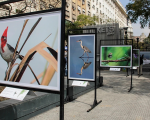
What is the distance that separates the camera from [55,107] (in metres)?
4.89

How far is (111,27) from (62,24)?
738 inches

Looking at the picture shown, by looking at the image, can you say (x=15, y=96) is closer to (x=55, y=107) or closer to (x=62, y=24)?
(x=62, y=24)

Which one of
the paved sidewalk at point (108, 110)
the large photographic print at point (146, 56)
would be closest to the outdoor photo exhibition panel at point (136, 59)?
the large photographic print at point (146, 56)

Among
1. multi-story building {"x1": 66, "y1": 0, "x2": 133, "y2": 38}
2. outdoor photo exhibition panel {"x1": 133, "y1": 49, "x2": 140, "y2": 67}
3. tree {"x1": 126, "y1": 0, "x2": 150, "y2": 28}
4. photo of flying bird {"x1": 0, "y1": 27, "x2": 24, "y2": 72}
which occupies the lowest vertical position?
outdoor photo exhibition panel {"x1": 133, "y1": 49, "x2": 140, "y2": 67}

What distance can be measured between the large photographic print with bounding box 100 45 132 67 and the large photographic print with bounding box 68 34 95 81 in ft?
10.4

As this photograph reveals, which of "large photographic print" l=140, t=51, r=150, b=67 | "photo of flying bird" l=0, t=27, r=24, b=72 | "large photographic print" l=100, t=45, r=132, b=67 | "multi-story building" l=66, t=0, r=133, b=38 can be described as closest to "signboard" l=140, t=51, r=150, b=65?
"large photographic print" l=140, t=51, r=150, b=67

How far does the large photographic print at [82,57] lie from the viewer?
5.19 metres

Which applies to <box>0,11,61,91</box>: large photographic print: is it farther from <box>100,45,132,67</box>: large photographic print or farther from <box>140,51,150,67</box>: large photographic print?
<box>140,51,150,67</box>: large photographic print

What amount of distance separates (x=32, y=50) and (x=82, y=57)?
3093 millimetres

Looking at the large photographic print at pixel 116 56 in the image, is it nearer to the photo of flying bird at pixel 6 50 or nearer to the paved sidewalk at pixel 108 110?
the paved sidewalk at pixel 108 110

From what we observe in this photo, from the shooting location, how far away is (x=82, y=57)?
17.4 ft

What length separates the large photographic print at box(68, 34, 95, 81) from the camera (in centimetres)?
519

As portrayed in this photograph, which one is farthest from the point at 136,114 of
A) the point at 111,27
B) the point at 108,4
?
the point at 108,4

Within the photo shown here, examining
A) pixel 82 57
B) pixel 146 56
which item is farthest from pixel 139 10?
pixel 82 57
